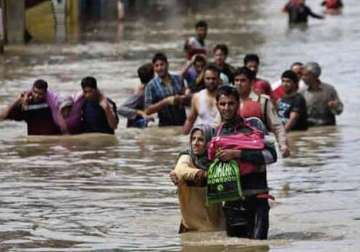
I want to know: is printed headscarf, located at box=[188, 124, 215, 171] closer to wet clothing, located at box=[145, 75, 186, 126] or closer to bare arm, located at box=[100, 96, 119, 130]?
bare arm, located at box=[100, 96, 119, 130]

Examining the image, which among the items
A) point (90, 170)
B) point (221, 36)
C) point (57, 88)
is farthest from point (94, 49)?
point (90, 170)

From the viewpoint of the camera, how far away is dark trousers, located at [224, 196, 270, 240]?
1085 centimetres

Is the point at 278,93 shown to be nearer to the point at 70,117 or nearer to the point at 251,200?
the point at 70,117

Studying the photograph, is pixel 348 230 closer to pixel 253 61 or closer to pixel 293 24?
pixel 253 61

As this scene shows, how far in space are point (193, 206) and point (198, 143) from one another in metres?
0.53

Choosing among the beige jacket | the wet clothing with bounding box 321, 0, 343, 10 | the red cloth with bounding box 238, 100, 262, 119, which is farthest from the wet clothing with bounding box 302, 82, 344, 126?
the wet clothing with bounding box 321, 0, 343, 10

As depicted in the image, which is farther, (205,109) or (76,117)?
(76,117)

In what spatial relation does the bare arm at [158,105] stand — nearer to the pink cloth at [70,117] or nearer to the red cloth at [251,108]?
the pink cloth at [70,117]

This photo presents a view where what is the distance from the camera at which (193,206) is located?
1128 cm

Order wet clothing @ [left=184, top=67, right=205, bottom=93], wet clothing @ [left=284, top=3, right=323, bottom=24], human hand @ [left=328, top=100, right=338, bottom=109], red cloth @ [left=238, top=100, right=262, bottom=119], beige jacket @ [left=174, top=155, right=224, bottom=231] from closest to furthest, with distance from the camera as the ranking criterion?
beige jacket @ [left=174, top=155, right=224, bottom=231]
red cloth @ [left=238, top=100, right=262, bottom=119]
wet clothing @ [left=184, top=67, right=205, bottom=93]
human hand @ [left=328, top=100, right=338, bottom=109]
wet clothing @ [left=284, top=3, right=323, bottom=24]

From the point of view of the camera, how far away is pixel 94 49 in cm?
3981

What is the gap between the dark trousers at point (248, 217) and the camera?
1085cm

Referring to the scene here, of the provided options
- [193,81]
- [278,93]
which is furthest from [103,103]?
[278,93]

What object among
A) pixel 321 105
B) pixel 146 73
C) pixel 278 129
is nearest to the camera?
pixel 278 129
